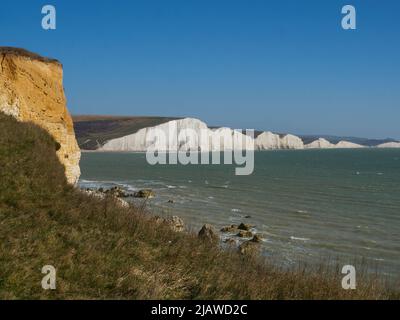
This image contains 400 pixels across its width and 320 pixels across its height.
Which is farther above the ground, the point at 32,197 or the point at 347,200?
the point at 32,197

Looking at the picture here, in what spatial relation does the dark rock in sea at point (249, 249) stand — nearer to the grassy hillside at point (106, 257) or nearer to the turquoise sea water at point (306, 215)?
the grassy hillside at point (106, 257)

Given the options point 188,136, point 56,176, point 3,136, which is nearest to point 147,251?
point 56,176

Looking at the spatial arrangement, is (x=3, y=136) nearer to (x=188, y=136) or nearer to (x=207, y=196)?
(x=207, y=196)

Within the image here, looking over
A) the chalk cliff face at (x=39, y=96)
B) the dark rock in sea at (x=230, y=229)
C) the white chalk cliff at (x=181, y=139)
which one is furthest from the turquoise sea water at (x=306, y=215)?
the white chalk cliff at (x=181, y=139)

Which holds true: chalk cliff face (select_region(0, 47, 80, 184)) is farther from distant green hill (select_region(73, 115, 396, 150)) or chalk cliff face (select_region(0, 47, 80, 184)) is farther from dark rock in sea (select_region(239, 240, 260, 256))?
distant green hill (select_region(73, 115, 396, 150))

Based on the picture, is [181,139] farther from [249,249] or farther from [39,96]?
[249,249]
